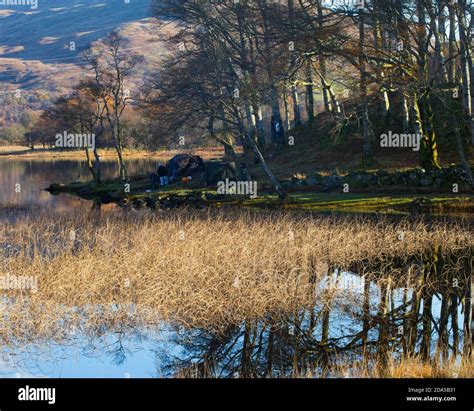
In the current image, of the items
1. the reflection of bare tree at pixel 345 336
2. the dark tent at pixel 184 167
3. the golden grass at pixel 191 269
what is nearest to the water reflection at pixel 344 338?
the reflection of bare tree at pixel 345 336

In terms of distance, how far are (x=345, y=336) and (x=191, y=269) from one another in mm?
4464

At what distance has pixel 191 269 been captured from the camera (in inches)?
630

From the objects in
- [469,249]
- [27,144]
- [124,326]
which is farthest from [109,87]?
A: [27,144]

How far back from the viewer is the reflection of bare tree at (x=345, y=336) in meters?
11.5

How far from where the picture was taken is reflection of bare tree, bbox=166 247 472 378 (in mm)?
11484

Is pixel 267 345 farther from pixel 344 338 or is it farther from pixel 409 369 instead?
pixel 409 369

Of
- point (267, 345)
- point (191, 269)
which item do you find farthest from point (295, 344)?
point (191, 269)

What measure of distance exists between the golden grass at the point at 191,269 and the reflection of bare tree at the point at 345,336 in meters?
0.57

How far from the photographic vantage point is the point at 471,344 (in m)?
11.9

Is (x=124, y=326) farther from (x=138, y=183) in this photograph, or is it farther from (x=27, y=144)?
(x=27, y=144)

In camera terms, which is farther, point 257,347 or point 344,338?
point 344,338

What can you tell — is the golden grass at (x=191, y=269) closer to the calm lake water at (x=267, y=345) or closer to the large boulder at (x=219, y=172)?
the calm lake water at (x=267, y=345)

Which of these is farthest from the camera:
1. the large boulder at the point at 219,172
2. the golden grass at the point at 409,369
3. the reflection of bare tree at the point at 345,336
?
the large boulder at the point at 219,172

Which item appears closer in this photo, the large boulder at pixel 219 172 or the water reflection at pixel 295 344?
the water reflection at pixel 295 344
